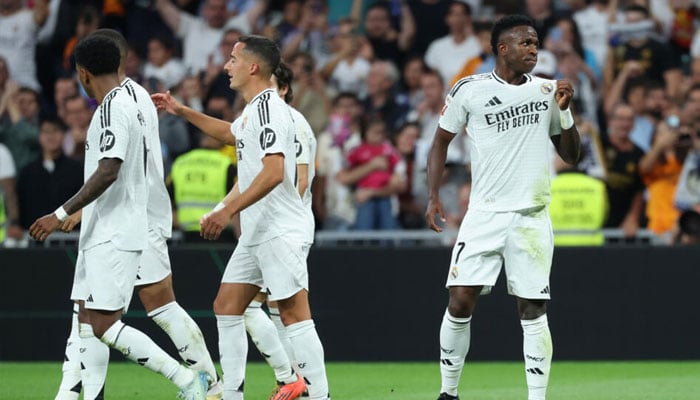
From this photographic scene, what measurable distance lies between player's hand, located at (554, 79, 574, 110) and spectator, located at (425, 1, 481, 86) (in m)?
7.82

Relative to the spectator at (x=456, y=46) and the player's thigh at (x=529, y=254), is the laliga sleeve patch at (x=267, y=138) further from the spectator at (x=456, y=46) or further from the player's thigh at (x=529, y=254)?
the spectator at (x=456, y=46)

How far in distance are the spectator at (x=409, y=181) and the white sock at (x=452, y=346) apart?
5.76 metres

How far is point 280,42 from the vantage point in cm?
1711

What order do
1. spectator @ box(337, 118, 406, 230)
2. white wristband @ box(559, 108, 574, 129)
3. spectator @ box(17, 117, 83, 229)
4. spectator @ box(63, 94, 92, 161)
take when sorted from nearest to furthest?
white wristband @ box(559, 108, 574, 129)
spectator @ box(17, 117, 83, 229)
spectator @ box(337, 118, 406, 230)
spectator @ box(63, 94, 92, 161)

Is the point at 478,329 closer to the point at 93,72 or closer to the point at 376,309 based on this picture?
the point at 376,309

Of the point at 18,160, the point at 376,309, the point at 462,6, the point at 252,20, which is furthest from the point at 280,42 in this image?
the point at 376,309

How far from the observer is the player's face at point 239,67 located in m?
8.56

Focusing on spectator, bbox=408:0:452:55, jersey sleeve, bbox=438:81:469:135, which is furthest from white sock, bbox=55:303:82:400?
spectator, bbox=408:0:452:55

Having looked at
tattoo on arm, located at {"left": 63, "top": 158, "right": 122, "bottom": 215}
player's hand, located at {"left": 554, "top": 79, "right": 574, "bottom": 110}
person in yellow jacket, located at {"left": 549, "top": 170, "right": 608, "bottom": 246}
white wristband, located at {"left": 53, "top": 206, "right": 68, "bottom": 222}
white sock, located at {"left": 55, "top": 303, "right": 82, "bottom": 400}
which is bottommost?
white sock, located at {"left": 55, "top": 303, "right": 82, "bottom": 400}

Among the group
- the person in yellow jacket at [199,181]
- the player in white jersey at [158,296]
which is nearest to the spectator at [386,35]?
the person in yellow jacket at [199,181]

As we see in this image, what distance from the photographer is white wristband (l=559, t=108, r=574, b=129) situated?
28.0 ft

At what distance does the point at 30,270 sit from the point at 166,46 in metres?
4.35

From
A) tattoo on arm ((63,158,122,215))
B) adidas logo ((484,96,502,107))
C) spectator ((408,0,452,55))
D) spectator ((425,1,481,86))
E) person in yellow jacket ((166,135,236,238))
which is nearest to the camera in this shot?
tattoo on arm ((63,158,122,215))

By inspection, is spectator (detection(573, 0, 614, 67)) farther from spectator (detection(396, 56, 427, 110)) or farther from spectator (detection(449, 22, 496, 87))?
spectator (detection(396, 56, 427, 110))
